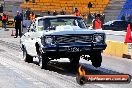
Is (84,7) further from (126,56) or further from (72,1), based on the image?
(126,56)

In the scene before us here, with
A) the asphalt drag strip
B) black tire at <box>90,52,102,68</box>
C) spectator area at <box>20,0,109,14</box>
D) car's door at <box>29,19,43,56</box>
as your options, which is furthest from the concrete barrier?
spectator area at <box>20,0,109,14</box>

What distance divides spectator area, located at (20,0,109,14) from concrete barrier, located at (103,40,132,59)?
43528 mm

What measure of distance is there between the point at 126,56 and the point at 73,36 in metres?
5.83

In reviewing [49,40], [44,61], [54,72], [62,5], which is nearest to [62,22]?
[49,40]

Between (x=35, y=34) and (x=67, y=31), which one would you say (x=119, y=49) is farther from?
(x=67, y=31)

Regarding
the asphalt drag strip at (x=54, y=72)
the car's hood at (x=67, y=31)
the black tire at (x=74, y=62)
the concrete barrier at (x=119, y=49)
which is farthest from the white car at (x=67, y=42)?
the concrete barrier at (x=119, y=49)

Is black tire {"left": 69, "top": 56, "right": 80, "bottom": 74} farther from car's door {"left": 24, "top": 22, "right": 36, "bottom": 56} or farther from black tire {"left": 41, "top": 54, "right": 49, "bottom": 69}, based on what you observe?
car's door {"left": 24, "top": 22, "right": 36, "bottom": 56}

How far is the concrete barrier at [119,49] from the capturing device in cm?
1867

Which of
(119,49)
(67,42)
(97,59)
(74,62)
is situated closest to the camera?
(67,42)

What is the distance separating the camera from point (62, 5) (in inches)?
2616

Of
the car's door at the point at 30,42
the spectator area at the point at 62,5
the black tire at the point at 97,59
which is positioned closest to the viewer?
the black tire at the point at 97,59

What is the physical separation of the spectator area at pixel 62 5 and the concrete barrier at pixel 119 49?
143 ft

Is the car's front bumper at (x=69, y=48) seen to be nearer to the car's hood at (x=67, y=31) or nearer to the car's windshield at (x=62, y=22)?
A: the car's hood at (x=67, y=31)

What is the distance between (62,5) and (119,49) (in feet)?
155
